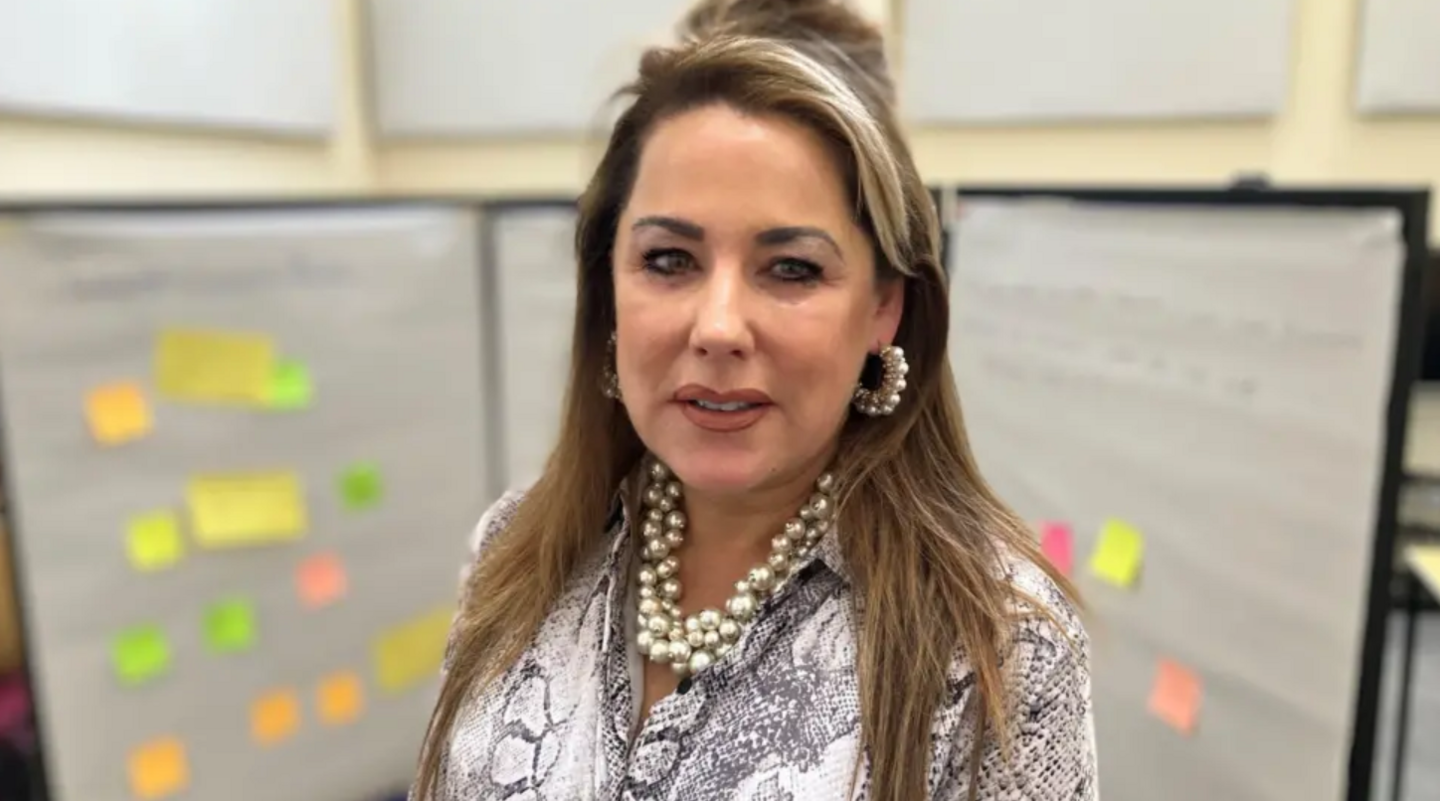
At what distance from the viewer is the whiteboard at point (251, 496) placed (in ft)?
5.10

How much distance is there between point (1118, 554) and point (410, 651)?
4.50ft

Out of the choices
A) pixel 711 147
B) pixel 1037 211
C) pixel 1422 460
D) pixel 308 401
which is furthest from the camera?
pixel 1422 460

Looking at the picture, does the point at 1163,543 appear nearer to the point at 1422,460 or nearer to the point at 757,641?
the point at 757,641

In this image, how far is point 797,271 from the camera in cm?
84

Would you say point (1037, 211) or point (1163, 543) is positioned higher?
point (1037, 211)

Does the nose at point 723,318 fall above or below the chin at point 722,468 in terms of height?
above

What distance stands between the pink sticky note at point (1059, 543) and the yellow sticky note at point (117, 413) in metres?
1.33

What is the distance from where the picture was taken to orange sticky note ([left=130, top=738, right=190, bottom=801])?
169cm

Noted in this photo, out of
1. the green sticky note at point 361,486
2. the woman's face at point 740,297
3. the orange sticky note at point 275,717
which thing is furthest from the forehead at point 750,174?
the orange sticky note at point 275,717

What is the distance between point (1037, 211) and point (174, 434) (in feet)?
4.34

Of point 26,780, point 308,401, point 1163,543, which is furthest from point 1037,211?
point 26,780

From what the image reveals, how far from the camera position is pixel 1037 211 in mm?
1489

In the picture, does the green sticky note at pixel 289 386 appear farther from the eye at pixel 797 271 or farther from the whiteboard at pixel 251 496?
the eye at pixel 797 271

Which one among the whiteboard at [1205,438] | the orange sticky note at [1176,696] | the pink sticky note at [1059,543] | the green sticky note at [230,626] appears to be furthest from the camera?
the green sticky note at [230,626]
